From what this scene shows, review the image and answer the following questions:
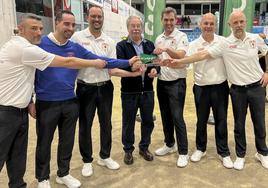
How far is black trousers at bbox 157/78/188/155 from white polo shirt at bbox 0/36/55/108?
5.08ft

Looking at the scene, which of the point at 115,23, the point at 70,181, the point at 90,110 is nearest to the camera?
the point at 70,181

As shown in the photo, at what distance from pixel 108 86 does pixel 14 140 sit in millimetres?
1116

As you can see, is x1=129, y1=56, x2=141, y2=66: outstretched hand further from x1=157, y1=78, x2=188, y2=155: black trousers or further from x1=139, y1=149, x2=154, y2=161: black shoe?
x1=139, y1=149, x2=154, y2=161: black shoe

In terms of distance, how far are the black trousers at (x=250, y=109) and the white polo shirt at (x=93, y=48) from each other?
145cm

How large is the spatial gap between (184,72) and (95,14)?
4.12ft

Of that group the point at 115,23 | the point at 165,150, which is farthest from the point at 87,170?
the point at 115,23

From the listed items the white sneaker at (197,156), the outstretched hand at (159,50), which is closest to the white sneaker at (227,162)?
the white sneaker at (197,156)

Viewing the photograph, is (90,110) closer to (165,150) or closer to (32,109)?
(32,109)

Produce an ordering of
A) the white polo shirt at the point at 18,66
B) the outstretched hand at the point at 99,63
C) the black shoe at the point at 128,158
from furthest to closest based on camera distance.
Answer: the black shoe at the point at 128,158
the outstretched hand at the point at 99,63
the white polo shirt at the point at 18,66

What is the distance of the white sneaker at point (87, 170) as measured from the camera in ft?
10.8

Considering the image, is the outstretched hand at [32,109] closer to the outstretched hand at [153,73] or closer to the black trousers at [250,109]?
the outstretched hand at [153,73]

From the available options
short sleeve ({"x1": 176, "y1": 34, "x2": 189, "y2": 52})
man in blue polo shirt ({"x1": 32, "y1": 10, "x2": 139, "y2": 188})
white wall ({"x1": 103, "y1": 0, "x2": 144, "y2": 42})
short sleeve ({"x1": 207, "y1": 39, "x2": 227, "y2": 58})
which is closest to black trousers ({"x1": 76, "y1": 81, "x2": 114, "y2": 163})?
man in blue polo shirt ({"x1": 32, "y1": 10, "x2": 139, "y2": 188})

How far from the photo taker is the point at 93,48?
3.16 metres

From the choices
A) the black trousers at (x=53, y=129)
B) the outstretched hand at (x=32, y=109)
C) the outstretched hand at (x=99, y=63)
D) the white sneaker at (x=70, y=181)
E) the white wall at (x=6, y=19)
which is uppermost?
the white wall at (x=6, y=19)
